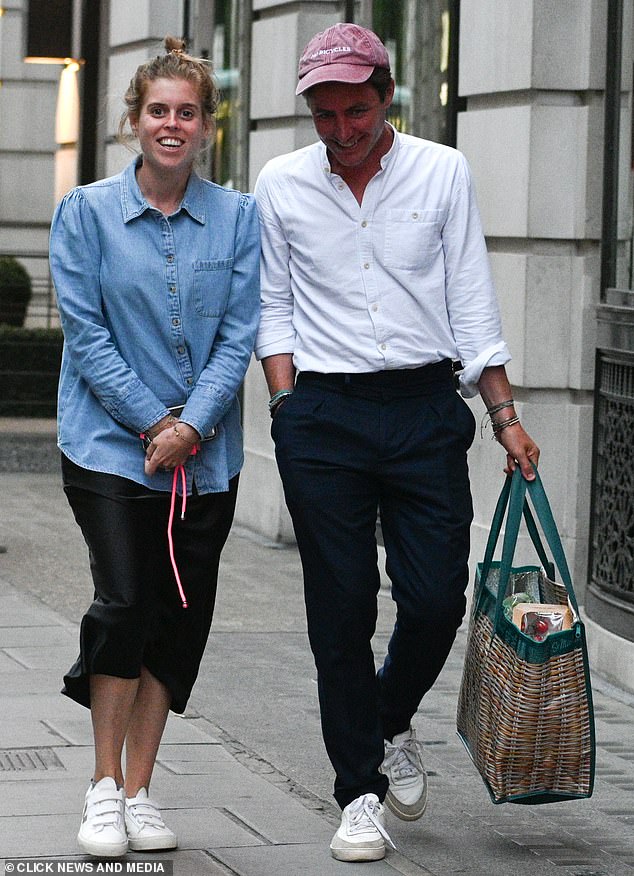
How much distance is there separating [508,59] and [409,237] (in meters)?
3.38

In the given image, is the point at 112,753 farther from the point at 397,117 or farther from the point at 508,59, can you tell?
the point at 397,117

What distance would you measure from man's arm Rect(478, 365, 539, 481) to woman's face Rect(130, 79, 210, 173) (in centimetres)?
96

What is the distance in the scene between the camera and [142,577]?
14.7 ft

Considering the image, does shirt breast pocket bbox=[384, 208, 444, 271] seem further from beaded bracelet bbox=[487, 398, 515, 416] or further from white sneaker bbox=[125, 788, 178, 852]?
white sneaker bbox=[125, 788, 178, 852]

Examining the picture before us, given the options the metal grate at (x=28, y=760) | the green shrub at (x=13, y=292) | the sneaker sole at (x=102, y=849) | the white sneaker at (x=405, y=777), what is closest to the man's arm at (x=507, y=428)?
the white sneaker at (x=405, y=777)

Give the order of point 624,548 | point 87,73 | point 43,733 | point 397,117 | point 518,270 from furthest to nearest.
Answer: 1. point 87,73
2. point 397,117
3. point 518,270
4. point 624,548
5. point 43,733

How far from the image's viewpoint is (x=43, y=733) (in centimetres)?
585

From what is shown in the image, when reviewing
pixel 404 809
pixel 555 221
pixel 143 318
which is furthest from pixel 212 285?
pixel 555 221

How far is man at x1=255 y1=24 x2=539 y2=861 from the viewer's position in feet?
15.0

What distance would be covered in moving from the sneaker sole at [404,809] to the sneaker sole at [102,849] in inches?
31.8

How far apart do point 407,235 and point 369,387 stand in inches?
15.6

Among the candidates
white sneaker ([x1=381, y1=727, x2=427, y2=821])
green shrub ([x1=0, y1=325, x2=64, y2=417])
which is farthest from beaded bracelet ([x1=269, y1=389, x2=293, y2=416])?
green shrub ([x1=0, y1=325, x2=64, y2=417])

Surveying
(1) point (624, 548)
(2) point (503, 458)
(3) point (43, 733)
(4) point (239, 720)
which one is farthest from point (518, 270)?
(3) point (43, 733)

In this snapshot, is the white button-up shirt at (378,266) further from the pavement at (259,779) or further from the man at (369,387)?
the pavement at (259,779)
